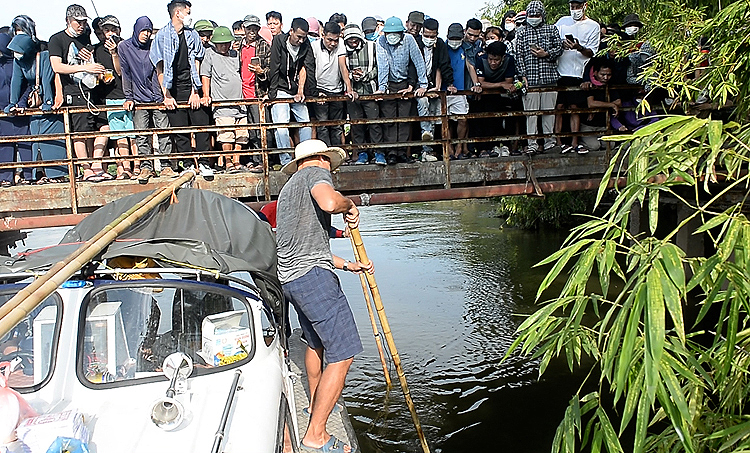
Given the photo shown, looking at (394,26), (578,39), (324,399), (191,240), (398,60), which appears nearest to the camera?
(191,240)

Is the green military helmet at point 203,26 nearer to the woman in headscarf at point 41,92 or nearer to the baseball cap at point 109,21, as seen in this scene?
the baseball cap at point 109,21

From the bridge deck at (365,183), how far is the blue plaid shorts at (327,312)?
3.56 meters

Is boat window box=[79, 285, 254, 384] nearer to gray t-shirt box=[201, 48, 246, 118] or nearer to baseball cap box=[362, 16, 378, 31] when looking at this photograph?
gray t-shirt box=[201, 48, 246, 118]

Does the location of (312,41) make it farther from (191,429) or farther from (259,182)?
(191,429)

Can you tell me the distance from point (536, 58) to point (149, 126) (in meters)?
5.15

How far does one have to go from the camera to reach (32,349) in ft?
11.8

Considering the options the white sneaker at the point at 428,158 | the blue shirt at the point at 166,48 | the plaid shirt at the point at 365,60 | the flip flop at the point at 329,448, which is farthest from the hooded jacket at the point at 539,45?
the flip flop at the point at 329,448

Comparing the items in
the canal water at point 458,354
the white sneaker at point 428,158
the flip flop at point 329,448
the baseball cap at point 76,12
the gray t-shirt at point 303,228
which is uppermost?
the baseball cap at point 76,12

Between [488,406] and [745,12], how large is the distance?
16.6 feet

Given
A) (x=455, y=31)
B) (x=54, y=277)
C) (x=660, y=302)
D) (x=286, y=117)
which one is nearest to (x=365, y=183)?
(x=286, y=117)

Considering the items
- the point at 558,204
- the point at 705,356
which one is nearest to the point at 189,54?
the point at 705,356

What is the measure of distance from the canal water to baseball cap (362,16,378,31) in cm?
433

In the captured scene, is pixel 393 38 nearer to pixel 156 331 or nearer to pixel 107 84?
pixel 107 84

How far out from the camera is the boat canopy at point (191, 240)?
406 centimetres
